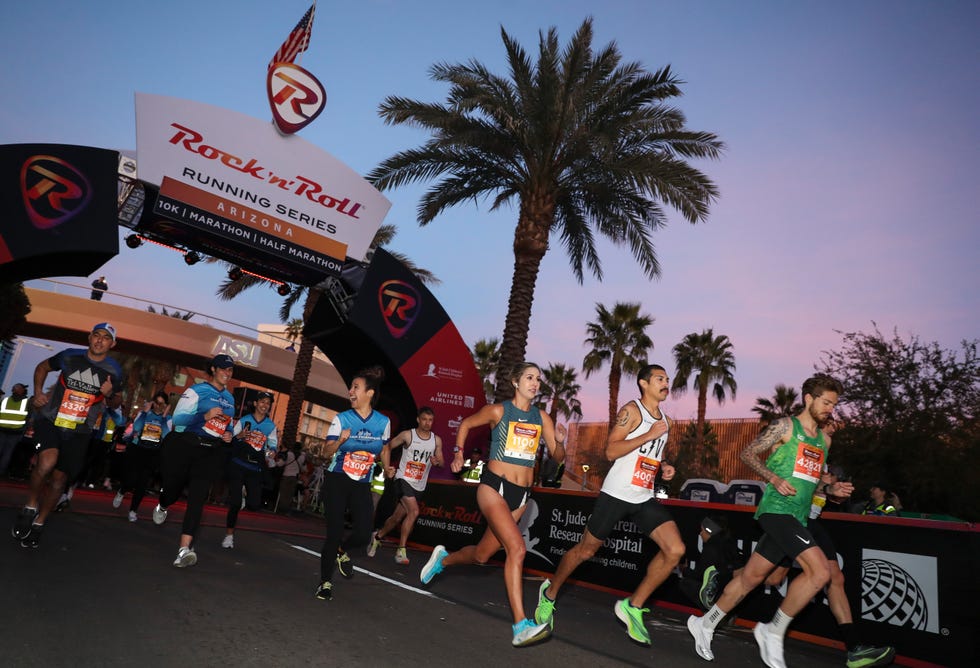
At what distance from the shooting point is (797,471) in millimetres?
5453

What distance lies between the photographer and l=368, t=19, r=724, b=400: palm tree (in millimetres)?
17375

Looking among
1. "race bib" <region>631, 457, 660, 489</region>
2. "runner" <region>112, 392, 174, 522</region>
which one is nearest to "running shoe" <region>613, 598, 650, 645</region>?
"race bib" <region>631, 457, 660, 489</region>

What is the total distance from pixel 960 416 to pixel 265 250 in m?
20.8

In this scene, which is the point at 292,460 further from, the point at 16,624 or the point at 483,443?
the point at 16,624

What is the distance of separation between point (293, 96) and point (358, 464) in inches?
573

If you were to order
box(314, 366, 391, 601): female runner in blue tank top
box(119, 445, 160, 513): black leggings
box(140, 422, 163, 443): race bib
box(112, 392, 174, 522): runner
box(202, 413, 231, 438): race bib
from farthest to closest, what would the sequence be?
box(140, 422, 163, 443): race bib → box(112, 392, 174, 522): runner → box(119, 445, 160, 513): black leggings → box(202, 413, 231, 438): race bib → box(314, 366, 391, 601): female runner in blue tank top

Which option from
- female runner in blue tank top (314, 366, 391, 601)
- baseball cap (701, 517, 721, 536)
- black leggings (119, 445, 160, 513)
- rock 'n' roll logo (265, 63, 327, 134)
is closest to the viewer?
female runner in blue tank top (314, 366, 391, 601)

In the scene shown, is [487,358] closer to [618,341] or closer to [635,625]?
[618,341]

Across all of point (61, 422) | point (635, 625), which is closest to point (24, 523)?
point (61, 422)

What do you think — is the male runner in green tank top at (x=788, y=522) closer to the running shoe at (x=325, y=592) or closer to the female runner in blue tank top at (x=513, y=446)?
the female runner in blue tank top at (x=513, y=446)

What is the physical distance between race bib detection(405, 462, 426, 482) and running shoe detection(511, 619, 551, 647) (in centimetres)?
633

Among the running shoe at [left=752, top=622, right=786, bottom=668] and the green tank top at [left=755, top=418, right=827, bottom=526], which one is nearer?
the running shoe at [left=752, top=622, right=786, bottom=668]

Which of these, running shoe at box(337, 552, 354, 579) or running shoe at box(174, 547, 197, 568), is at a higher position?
running shoe at box(337, 552, 354, 579)

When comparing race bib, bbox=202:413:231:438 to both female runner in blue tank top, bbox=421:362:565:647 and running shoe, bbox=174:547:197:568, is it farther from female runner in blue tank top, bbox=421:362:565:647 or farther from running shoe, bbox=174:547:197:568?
female runner in blue tank top, bbox=421:362:565:647
